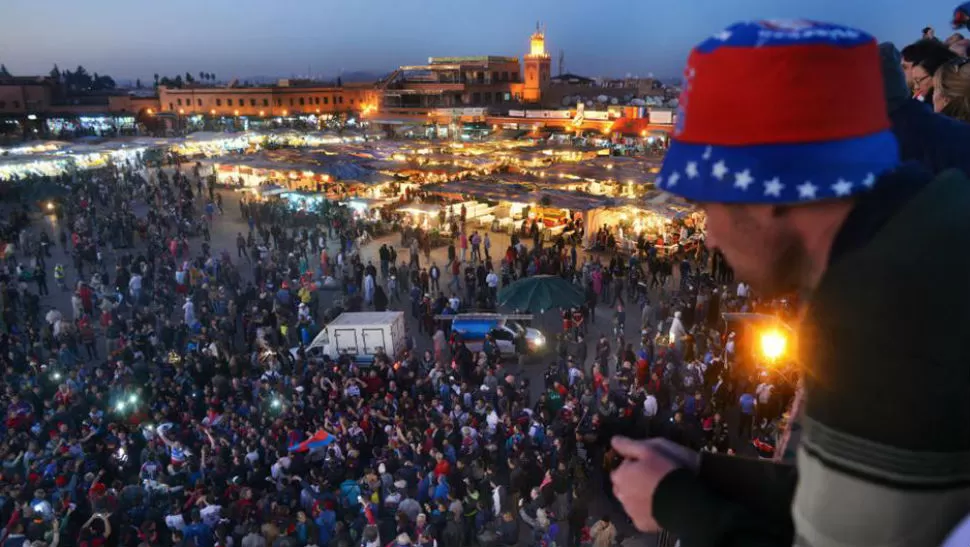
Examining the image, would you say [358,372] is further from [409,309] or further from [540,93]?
[540,93]

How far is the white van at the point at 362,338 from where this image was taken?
13609mm

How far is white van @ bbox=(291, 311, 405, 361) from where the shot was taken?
13609 mm

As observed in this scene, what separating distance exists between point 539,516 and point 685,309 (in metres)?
8.03

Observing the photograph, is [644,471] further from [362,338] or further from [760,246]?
→ [362,338]

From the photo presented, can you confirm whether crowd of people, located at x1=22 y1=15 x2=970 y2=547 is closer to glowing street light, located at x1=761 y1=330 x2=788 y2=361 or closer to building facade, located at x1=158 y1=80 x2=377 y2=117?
glowing street light, located at x1=761 y1=330 x2=788 y2=361

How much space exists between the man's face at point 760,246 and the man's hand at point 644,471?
422 millimetres

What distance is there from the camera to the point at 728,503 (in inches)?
47.2

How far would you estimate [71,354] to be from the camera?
1410cm

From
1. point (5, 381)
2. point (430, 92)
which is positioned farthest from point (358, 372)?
point (430, 92)

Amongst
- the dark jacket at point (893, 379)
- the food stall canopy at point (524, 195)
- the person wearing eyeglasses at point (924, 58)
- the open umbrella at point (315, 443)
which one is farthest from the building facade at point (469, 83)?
the dark jacket at point (893, 379)

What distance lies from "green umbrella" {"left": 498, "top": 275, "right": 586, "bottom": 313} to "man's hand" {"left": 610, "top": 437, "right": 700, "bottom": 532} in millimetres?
11992

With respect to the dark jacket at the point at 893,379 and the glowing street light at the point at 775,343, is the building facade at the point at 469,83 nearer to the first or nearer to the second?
the glowing street light at the point at 775,343

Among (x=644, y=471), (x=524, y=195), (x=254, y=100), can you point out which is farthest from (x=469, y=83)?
(x=644, y=471)

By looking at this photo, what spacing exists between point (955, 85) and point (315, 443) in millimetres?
8942
